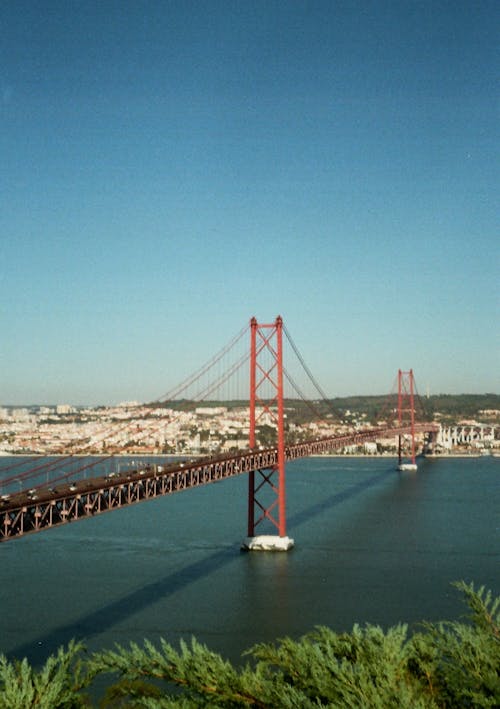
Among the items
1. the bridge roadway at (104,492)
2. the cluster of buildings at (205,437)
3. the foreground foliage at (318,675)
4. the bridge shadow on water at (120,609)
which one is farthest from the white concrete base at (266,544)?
the cluster of buildings at (205,437)

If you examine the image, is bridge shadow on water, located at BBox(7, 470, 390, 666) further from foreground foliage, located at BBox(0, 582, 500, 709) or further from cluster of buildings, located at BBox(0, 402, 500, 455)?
cluster of buildings, located at BBox(0, 402, 500, 455)

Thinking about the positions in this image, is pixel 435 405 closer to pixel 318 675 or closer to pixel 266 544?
pixel 266 544

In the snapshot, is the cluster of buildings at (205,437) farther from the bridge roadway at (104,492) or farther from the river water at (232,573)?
the bridge roadway at (104,492)

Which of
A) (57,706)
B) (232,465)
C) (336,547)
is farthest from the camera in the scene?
(336,547)

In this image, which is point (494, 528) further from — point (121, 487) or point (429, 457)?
point (429, 457)

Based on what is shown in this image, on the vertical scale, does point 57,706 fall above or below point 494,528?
above

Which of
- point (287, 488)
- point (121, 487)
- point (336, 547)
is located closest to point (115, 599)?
point (121, 487)

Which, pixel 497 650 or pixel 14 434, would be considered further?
pixel 14 434
